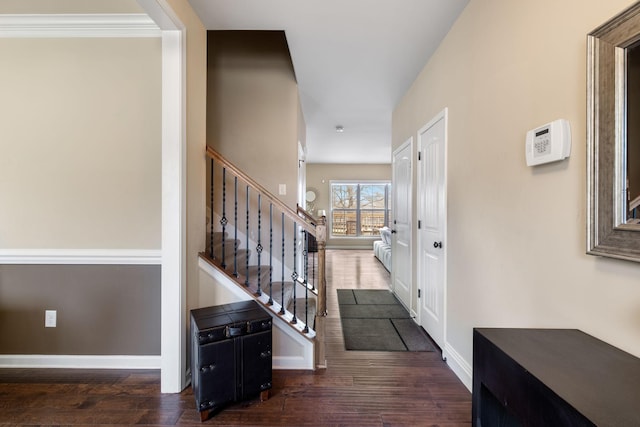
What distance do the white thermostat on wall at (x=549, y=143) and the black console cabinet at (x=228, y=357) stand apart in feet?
5.48

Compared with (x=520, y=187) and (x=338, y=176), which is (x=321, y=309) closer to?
(x=520, y=187)

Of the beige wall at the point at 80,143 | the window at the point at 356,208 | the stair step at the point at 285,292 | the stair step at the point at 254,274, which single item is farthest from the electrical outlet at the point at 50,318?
the window at the point at 356,208

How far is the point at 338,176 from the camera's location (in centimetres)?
923

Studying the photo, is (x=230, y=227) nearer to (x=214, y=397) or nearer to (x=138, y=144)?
(x=138, y=144)

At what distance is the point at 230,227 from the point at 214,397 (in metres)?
1.81

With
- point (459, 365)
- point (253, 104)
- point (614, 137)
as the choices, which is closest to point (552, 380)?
point (614, 137)

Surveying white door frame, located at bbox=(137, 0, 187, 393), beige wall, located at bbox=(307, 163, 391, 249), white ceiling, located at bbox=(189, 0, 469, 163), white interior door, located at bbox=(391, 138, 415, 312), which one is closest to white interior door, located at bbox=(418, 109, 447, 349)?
white interior door, located at bbox=(391, 138, 415, 312)

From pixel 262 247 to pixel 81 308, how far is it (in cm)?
160

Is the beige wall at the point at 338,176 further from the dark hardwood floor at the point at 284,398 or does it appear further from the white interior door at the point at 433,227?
the dark hardwood floor at the point at 284,398

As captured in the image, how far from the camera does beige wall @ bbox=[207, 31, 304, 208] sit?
3.21 metres

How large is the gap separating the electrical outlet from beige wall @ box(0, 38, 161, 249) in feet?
1.60

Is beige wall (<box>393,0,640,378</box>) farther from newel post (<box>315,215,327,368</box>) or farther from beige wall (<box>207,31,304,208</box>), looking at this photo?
beige wall (<box>207,31,304,208</box>)

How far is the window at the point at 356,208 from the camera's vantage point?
30.4 ft

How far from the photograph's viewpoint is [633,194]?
0.91m
